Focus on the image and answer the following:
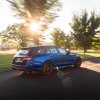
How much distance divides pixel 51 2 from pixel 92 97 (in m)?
23.9

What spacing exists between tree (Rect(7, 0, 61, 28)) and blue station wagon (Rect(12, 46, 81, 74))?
1554cm

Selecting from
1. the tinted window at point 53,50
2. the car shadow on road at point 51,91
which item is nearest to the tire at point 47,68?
the tinted window at point 53,50

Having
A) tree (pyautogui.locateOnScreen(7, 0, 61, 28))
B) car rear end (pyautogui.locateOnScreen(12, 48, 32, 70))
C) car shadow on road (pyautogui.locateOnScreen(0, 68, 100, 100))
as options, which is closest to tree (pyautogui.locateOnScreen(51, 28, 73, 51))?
tree (pyautogui.locateOnScreen(7, 0, 61, 28))

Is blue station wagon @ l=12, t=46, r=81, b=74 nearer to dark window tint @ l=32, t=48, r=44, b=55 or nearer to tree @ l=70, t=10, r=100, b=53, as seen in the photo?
dark window tint @ l=32, t=48, r=44, b=55

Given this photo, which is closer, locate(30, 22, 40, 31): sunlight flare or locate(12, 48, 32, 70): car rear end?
locate(12, 48, 32, 70): car rear end

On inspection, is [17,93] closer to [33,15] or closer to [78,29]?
[33,15]

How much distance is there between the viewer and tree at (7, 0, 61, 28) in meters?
29.7

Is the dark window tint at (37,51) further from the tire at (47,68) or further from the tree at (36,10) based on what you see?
the tree at (36,10)

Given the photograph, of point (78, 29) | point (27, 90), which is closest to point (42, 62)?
point (27, 90)

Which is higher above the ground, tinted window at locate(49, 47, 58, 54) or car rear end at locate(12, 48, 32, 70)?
tinted window at locate(49, 47, 58, 54)

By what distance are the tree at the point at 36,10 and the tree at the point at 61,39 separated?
20.0m

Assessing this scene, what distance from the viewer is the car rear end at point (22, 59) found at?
42.3 feet

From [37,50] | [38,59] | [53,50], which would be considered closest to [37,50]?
[37,50]

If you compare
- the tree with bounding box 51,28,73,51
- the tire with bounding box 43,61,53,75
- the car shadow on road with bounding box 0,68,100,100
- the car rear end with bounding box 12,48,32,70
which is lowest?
the car shadow on road with bounding box 0,68,100,100
